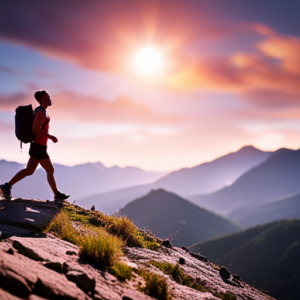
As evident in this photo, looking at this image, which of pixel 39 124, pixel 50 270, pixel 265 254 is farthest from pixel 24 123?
pixel 265 254

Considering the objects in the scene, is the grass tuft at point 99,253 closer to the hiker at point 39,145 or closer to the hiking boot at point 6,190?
the hiker at point 39,145

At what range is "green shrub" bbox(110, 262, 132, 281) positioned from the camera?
4.32 meters

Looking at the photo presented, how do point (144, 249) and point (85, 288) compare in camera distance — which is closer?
point (85, 288)

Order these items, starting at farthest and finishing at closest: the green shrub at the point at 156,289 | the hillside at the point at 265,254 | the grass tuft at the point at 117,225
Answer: the hillside at the point at 265,254, the grass tuft at the point at 117,225, the green shrub at the point at 156,289

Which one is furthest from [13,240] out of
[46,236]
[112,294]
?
[112,294]

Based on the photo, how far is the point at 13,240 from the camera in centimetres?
438

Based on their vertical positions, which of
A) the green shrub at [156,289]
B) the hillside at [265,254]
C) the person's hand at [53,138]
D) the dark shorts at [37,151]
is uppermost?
the person's hand at [53,138]

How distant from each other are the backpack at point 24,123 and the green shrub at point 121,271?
4484 mm

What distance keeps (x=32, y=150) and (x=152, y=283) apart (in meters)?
5.21

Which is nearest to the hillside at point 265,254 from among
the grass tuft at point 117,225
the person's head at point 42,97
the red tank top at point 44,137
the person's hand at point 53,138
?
the grass tuft at point 117,225

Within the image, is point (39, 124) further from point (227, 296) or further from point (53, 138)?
point (227, 296)

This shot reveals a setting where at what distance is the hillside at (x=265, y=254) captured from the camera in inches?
4328

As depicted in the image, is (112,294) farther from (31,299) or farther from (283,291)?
(283,291)

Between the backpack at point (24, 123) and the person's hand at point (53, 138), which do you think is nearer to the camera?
the backpack at point (24, 123)
